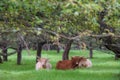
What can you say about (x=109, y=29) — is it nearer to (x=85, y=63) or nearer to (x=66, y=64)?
(x=66, y=64)

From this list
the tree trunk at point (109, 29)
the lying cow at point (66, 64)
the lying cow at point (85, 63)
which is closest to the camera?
the tree trunk at point (109, 29)

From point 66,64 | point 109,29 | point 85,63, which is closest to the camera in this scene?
point 109,29

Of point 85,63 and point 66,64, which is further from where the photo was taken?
point 85,63

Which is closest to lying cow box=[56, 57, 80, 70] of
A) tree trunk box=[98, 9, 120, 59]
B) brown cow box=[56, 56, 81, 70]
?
brown cow box=[56, 56, 81, 70]

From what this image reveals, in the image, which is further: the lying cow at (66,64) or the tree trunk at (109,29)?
the lying cow at (66,64)

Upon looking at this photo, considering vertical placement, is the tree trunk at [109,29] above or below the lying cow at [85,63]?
above

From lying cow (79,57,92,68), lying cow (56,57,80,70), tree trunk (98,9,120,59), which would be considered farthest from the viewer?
lying cow (79,57,92,68)

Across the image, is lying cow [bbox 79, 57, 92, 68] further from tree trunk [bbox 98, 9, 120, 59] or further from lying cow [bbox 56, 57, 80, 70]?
tree trunk [bbox 98, 9, 120, 59]

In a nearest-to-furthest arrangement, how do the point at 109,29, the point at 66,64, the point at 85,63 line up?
1. the point at 109,29
2. the point at 66,64
3. the point at 85,63

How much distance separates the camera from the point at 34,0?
5.28 meters

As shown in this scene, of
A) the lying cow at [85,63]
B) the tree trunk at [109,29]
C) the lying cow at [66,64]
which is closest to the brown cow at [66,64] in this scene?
the lying cow at [66,64]

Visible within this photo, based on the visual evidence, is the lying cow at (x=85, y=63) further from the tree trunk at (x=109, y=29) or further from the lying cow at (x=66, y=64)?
the tree trunk at (x=109, y=29)

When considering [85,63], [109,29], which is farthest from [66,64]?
[109,29]

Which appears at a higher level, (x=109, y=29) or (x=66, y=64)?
(x=109, y=29)
